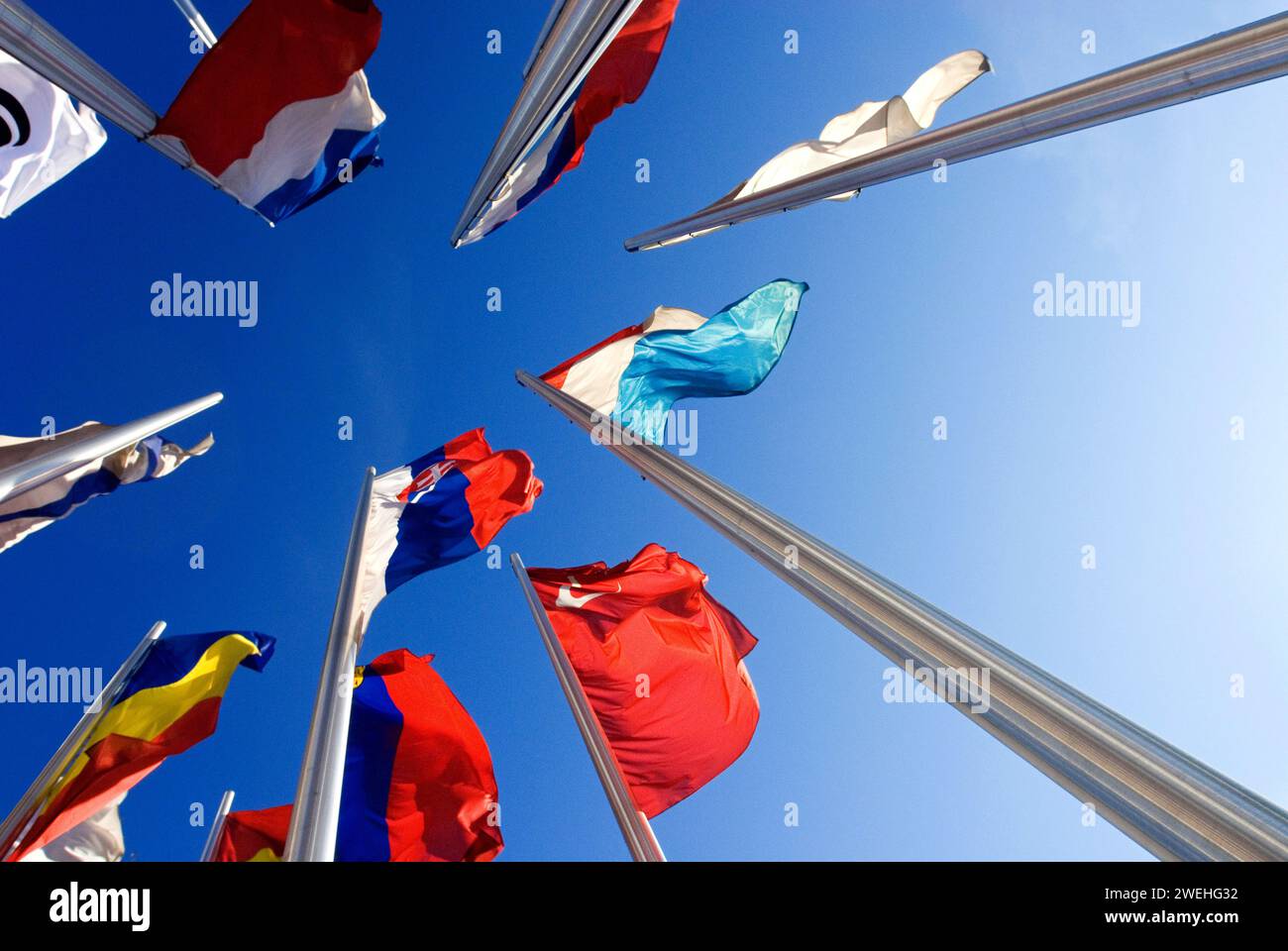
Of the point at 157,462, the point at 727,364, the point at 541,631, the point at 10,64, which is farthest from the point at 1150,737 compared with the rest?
the point at 10,64

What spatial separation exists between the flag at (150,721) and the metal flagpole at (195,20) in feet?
29.3

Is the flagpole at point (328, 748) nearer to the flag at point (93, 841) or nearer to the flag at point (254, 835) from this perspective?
the flag at point (93, 841)

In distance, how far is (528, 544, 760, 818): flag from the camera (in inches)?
368

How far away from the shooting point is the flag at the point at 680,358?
1090cm

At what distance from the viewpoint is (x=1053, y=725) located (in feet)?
14.6

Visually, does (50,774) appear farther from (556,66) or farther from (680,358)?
(556,66)

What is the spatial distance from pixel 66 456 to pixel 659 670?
6.60 metres

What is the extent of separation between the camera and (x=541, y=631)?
31.7 ft

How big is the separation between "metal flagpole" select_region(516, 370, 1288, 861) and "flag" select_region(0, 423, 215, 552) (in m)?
6.40

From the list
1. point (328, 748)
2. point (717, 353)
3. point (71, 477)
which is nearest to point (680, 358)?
point (717, 353)

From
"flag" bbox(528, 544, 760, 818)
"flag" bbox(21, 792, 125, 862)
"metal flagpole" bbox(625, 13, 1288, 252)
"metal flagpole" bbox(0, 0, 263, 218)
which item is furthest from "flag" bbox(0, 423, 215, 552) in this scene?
"metal flagpole" bbox(625, 13, 1288, 252)

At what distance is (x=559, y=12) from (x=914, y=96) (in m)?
4.96

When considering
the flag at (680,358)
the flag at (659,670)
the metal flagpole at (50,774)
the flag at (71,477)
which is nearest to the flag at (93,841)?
the metal flagpole at (50,774)
